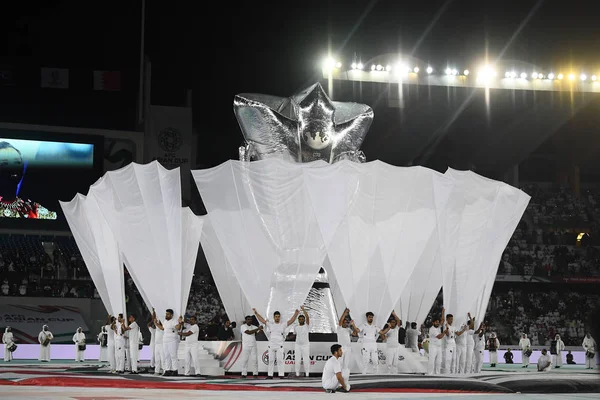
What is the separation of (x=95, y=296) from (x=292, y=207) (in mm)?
21993

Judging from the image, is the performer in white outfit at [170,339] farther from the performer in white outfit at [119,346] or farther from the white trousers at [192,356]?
the performer in white outfit at [119,346]

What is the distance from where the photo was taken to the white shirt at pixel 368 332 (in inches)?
742

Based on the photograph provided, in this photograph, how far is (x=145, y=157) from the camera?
41438mm

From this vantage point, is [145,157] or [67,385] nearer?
[67,385]

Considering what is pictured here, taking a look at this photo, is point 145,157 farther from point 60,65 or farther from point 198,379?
point 198,379

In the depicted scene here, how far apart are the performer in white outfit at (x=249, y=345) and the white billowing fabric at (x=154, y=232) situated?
1534mm

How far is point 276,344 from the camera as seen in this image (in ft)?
61.0

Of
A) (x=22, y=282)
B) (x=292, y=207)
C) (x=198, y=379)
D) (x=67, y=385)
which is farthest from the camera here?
(x=22, y=282)

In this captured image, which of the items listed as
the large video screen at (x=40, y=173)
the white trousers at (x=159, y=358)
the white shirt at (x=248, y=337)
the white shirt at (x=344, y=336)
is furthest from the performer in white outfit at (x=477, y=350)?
the large video screen at (x=40, y=173)

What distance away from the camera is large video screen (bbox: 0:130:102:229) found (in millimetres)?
40125

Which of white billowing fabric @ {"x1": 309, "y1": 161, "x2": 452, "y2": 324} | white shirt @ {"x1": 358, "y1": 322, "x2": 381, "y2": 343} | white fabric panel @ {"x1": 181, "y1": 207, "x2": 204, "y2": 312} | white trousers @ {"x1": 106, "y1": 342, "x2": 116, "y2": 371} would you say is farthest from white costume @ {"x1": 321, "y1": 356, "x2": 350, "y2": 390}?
white trousers @ {"x1": 106, "y1": 342, "x2": 116, "y2": 371}

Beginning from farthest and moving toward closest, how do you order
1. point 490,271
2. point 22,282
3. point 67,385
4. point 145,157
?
point 145,157 < point 22,282 < point 490,271 < point 67,385

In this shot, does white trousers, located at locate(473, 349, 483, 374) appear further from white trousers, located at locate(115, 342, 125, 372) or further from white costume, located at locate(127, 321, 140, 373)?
white trousers, located at locate(115, 342, 125, 372)

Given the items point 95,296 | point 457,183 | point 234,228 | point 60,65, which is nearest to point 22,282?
point 95,296
